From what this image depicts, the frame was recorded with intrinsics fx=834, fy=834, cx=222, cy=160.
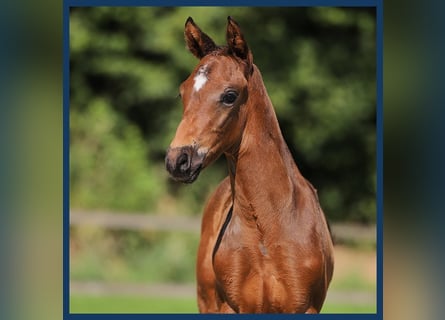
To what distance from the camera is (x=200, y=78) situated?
11.9 feet

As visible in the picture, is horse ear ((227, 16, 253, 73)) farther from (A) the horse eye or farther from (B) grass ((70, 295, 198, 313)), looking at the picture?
(B) grass ((70, 295, 198, 313))

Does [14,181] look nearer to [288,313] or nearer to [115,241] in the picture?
[288,313]

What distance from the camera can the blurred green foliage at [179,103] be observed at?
6801 millimetres

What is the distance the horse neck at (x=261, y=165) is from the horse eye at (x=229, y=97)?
13cm

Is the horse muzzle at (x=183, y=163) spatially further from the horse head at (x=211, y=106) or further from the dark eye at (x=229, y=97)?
the dark eye at (x=229, y=97)

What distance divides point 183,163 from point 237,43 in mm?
624

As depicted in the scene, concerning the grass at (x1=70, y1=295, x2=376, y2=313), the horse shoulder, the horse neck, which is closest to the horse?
the horse neck

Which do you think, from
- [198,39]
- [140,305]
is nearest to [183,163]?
[198,39]

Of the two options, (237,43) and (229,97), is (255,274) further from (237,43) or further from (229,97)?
(237,43)

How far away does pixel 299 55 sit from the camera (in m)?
6.98

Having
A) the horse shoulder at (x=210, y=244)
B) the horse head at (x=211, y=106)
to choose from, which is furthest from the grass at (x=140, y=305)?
the horse head at (x=211, y=106)

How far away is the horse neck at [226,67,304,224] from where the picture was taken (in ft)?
12.4

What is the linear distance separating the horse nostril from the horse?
195 millimetres

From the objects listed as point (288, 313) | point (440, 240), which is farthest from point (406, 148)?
point (288, 313)
